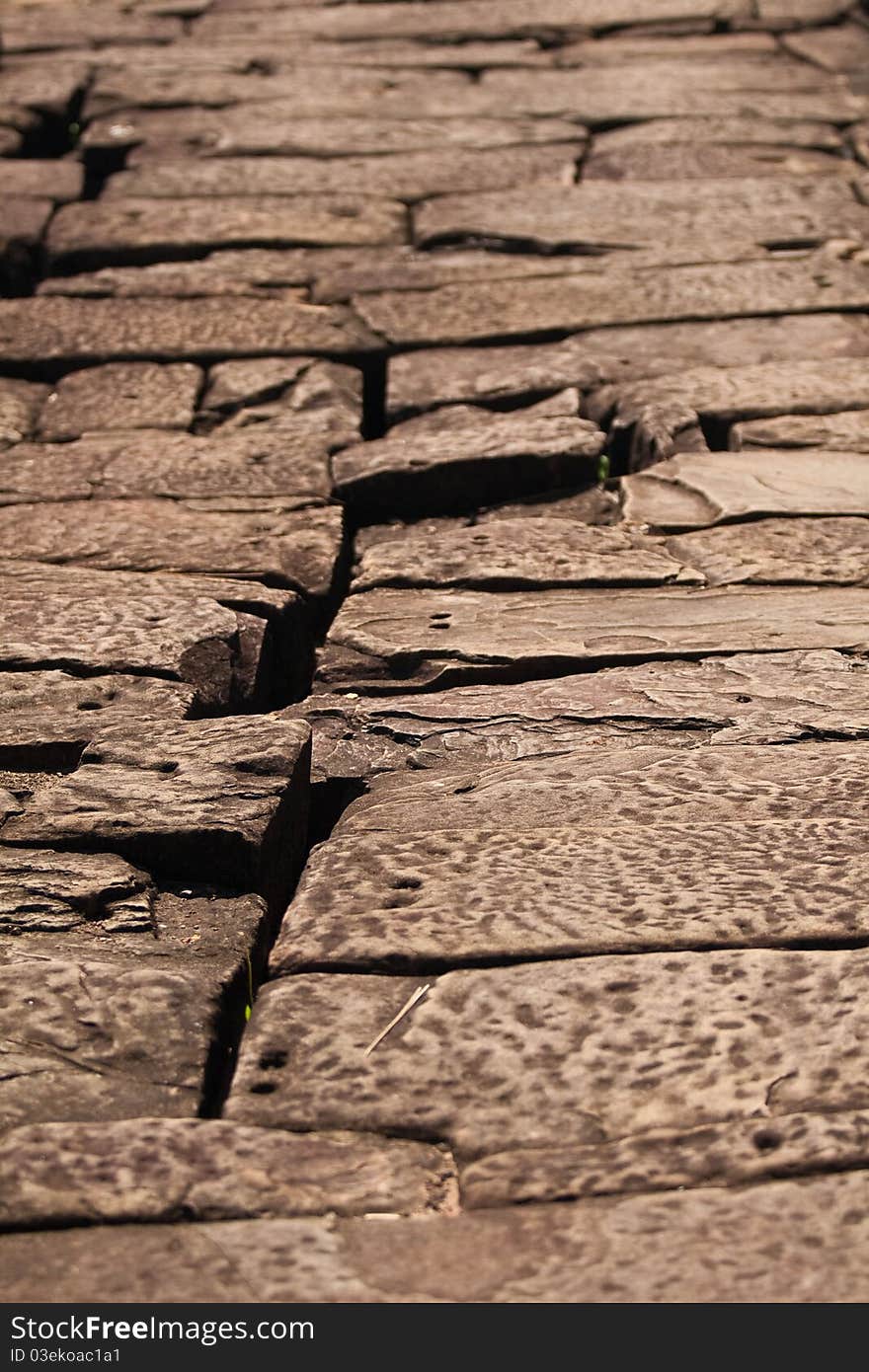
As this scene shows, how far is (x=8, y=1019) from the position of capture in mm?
2152

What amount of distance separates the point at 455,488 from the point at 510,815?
A: 5.20 feet

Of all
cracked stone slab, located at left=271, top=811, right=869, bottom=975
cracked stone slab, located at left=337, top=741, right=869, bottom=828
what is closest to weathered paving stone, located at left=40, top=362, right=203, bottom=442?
cracked stone slab, located at left=337, top=741, right=869, bottom=828

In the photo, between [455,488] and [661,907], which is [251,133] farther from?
[661,907]

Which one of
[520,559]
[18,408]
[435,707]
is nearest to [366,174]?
[18,408]

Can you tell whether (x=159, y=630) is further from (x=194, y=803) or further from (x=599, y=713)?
(x=599, y=713)

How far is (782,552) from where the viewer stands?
12.0 feet

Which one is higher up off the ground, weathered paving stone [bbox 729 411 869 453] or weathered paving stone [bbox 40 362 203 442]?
weathered paving stone [bbox 729 411 869 453]

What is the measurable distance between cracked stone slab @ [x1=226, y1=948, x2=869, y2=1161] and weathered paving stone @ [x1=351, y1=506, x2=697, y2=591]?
145 centimetres

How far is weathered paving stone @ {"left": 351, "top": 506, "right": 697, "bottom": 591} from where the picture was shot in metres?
3.56

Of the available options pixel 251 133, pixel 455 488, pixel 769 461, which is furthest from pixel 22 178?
Result: pixel 769 461

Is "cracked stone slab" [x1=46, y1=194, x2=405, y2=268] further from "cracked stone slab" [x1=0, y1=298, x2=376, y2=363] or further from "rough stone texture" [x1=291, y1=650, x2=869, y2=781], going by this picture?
"rough stone texture" [x1=291, y1=650, x2=869, y2=781]

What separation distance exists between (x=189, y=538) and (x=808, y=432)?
162 cm

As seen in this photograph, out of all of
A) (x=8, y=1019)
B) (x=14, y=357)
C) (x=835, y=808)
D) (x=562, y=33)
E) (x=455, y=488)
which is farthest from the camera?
(x=562, y=33)

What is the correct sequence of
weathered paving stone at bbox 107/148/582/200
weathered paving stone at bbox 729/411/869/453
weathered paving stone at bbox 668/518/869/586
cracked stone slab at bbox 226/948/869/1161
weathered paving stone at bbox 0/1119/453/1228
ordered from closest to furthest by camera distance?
1. weathered paving stone at bbox 0/1119/453/1228
2. cracked stone slab at bbox 226/948/869/1161
3. weathered paving stone at bbox 668/518/869/586
4. weathered paving stone at bbox 729/411/869/453
5. weathered paving stone at bbox 107/148/582/200
